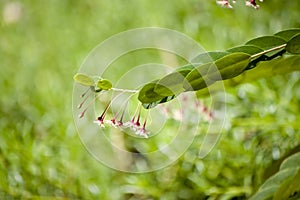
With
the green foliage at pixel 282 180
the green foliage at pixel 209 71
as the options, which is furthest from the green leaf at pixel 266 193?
the green foliage at pixel 209 71

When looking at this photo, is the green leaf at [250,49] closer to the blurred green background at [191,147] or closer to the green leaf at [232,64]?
the green leaf at [232,64]

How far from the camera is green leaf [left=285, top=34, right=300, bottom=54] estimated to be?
0.28 meters

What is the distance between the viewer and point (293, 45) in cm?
28

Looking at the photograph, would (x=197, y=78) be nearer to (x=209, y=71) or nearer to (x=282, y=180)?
(x=209, y=71)

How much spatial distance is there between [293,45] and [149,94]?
0.08 m

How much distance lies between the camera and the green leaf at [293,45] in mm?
282

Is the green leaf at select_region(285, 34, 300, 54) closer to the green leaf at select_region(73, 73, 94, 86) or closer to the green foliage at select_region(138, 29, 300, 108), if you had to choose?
the green foliage at select_region(138, 29, 300, 108)

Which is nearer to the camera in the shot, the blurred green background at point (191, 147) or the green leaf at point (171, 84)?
the green leaf at point (171, 84)

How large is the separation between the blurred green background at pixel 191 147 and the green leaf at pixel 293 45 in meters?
0.16

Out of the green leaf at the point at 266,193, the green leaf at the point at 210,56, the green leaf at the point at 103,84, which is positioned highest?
the green leaf at the point at 210,56

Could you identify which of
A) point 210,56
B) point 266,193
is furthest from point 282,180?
point 210,56

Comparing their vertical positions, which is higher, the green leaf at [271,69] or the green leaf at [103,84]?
the green leaf at [271,69]

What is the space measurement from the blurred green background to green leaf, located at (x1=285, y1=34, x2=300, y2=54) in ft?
0.51

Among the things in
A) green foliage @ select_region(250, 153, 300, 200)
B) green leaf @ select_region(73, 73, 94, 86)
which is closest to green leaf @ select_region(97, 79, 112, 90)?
green leaf @ select_region(73, 73, 94, 86)
